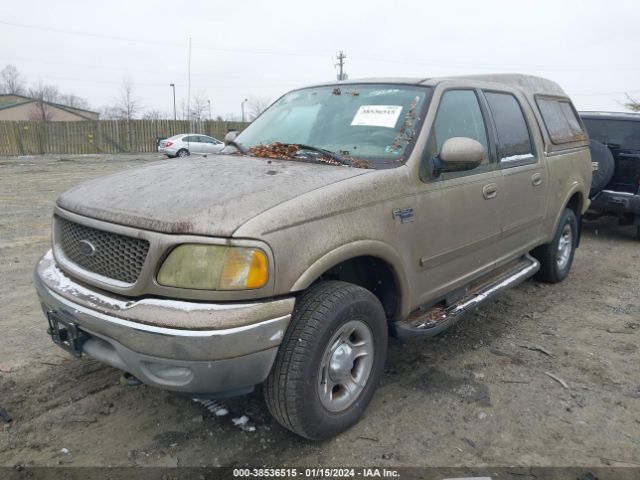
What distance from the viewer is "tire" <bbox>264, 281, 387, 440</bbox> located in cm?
242

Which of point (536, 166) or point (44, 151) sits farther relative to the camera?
point (44, 151)

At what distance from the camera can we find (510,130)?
13.7ft

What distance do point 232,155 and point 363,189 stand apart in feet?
4.00

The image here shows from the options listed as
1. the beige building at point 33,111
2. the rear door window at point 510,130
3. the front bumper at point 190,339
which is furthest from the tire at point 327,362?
the beige building at point 33,111

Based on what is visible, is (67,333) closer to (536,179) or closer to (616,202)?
(536,179)

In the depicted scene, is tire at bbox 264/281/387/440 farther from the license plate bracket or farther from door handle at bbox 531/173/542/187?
door handle at bbox 531/173/542/187

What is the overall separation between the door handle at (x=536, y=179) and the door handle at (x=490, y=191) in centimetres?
76

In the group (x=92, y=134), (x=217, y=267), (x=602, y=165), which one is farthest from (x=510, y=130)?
(x=92, y=134)

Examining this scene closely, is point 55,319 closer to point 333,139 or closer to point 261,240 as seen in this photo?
point 261,240

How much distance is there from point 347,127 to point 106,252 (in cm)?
173

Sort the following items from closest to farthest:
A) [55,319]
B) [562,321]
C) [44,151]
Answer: [55,319]
[562,321]
[44,151]

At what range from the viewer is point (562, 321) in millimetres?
4523

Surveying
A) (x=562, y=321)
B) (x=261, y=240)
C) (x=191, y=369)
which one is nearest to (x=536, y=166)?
(x=562, y=321)

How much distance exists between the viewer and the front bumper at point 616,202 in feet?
23.4
